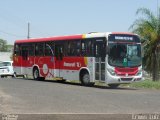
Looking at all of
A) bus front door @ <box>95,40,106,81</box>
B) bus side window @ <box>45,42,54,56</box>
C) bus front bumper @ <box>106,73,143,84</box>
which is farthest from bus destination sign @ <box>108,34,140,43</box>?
bus side window @ <box>45,42,54,56</box>

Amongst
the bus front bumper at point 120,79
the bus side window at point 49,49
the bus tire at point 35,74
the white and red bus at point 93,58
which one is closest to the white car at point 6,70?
the bus tire at point 35,74

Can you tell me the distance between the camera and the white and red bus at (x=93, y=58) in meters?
25.6

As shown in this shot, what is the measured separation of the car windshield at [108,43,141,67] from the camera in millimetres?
25578

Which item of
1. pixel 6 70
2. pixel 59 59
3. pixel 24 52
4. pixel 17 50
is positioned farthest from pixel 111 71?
pixel 6 70

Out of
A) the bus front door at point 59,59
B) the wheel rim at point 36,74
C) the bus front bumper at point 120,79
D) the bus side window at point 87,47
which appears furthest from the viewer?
the wheel rim at point 36,74

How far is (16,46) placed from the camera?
119ft

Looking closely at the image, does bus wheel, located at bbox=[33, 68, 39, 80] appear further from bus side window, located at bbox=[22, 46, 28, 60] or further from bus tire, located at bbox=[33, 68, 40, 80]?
bus side window, located at bbox=[22, 46, 28, 60]

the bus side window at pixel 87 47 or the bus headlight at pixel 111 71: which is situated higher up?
the bus side window at pixel 87 47

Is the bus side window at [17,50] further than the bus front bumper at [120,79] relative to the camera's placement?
Yes

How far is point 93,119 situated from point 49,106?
10.5 ft

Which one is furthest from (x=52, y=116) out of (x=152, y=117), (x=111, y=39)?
(x=111, y=39)

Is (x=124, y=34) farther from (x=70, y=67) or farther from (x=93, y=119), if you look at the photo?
(x=93, y=119)

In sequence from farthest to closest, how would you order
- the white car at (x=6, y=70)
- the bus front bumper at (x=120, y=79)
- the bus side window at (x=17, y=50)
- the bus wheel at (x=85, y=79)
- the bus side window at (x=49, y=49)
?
the white car at (x=6, y=70) < the bus side window at (x=17, y=50) < the bus side window at (x=49, y=49) < the bus wheel at (x=85, y=79) < the bus front bumper at (x=120, y=79)

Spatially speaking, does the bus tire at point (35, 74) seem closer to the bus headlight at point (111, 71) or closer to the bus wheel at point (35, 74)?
the bus wheel at point (35, 74)
